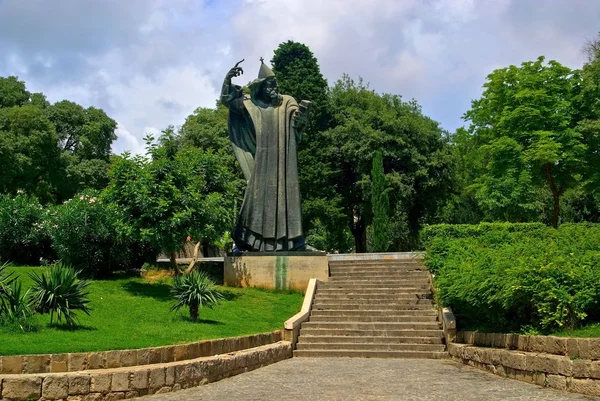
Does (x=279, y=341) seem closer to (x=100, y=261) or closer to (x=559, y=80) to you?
(x=100, y=261)

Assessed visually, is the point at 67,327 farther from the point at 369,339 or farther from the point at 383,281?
the point at 383,281

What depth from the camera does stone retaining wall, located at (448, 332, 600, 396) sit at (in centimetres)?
827

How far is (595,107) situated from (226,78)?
1650 cm

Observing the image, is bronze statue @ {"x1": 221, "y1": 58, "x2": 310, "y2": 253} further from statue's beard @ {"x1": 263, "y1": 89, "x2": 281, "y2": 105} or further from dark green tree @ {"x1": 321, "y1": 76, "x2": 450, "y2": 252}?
dark green tree @ {"x1": 321, "y1": 76, "x2": 450, "y2": 252}

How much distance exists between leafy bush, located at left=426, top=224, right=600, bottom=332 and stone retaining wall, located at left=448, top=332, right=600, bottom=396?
334mm

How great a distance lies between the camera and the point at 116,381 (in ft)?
26.5

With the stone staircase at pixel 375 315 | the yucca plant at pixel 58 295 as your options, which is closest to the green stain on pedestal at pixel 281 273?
the stone staircase at pixel 375 315

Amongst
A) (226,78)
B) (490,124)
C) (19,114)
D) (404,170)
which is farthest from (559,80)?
(19,114)

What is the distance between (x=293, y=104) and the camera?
19.0 meters

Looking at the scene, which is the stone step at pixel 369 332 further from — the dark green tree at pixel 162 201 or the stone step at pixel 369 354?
the dark green tree at pixel 162 201

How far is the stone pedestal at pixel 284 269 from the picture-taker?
17781 millimetres

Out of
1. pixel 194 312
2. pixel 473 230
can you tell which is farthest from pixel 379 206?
pixel 194 312

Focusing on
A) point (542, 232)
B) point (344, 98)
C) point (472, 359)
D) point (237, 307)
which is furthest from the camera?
Result: point (344, 98)

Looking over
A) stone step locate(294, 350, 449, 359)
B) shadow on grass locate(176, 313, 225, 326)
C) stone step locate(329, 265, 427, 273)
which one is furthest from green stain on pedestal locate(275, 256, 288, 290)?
shadow on grass locate(176, 313, 225, 326)
